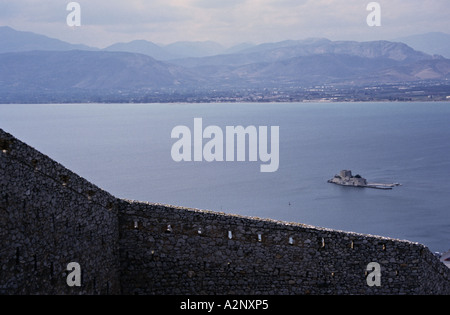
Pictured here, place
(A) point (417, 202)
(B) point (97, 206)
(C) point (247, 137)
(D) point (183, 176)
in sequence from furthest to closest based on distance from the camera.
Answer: (C) point (247, 137) < (D) point (183, 176) < (A) point (417, 202) < (B) point (97, 206)

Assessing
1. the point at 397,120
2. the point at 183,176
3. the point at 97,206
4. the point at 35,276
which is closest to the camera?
the point at 35,276

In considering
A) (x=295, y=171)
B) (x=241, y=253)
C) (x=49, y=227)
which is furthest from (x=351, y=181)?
(x=49, y=227)

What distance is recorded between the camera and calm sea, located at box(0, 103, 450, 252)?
2943 inches

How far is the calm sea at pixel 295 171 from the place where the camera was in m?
74.8

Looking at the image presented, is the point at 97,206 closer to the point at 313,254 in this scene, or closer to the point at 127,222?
the point at 127,222

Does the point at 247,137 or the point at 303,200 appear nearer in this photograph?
the point at 303,200

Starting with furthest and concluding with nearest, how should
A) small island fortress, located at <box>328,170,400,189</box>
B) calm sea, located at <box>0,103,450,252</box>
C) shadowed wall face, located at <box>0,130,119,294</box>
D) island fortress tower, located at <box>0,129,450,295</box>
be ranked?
1. small island fortress, located at <box>328,170,400,189</box>
2. calm sea, located at <box>0,103,450,252</box>
3. island fortress tower, located at <box>0,129,450,295</box>
4. shadowed wall face, located at <box>0,130,119,294</box>

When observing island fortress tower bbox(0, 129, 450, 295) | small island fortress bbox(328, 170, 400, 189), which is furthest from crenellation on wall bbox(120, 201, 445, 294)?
small island fortress bbox(328, 170, 400, 189)

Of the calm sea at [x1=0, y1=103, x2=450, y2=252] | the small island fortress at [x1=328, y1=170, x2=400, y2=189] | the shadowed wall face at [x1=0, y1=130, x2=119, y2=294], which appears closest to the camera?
the shadowed wall face at [x1=0, y1=130, x2=119, y2=294]

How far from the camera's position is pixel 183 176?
9512 cm

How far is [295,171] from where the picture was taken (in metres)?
102

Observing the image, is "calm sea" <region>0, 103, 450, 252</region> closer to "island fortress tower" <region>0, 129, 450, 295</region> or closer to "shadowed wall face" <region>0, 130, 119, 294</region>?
"island fortress tower" <region>0, 129, 450, 295</region>
